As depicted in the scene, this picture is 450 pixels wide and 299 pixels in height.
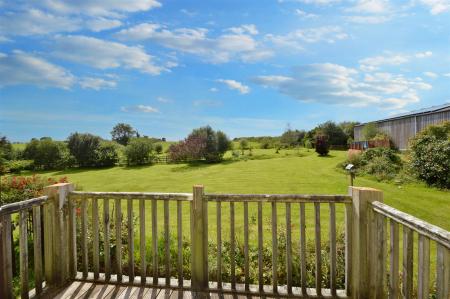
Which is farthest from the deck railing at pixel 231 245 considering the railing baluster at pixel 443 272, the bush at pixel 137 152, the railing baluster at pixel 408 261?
the bush at pixel 137 152

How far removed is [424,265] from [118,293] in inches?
109

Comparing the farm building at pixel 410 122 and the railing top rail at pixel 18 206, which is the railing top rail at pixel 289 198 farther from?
the farm building at pixel 410 122

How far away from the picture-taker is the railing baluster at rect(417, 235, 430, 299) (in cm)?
169

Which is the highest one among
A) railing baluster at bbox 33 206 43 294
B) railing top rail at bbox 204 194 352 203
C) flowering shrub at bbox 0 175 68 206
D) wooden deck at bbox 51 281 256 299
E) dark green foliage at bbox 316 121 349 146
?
dark green foliage at bbox 316 121 349 146

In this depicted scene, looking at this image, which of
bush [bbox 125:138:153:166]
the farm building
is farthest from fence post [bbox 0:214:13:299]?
bush [bbox 125:138:153:166]

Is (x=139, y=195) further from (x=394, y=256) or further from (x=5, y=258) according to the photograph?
(x=394, y=256)

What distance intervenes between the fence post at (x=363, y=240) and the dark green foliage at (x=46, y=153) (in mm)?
35919

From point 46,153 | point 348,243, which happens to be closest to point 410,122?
point 348,243

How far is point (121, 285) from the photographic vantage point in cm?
318

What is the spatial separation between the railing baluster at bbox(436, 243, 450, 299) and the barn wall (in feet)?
75.5

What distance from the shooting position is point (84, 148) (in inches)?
1300

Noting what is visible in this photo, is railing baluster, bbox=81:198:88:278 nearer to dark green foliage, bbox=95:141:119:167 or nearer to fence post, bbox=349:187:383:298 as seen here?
fence post, bbox=349:187:383:298

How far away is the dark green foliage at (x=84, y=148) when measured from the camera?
106 feet

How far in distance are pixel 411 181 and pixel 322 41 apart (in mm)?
8184
